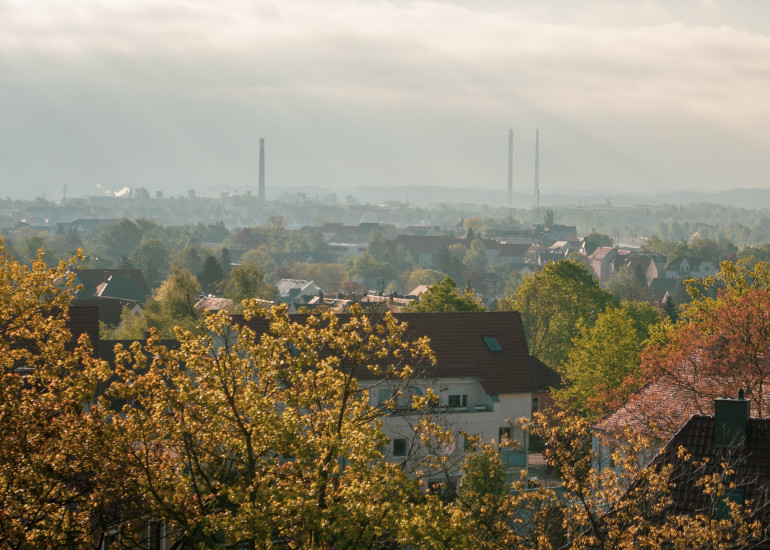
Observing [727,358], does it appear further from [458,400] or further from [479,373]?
[458,400]

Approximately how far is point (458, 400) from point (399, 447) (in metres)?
3.80

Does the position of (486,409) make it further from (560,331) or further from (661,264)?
(661,264)

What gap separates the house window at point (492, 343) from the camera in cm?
4491

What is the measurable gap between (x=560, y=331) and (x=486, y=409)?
1116 inches

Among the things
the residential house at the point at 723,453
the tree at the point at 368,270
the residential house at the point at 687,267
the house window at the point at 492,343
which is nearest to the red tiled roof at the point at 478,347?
the house window at the point at 492,343

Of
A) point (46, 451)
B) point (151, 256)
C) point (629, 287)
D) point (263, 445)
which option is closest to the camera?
point (46, 451)

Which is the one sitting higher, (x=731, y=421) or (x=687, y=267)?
(x=731, y=421)

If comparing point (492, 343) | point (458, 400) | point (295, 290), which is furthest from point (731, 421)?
point (295, 290)

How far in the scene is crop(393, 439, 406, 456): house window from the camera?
133ft

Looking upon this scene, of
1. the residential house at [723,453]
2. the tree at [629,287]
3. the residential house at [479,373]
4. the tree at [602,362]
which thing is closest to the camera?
the residential house at [723,453]

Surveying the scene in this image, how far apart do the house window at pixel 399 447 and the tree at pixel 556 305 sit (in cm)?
3034

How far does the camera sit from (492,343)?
148 ft

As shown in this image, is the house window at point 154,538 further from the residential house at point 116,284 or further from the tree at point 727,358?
the residential house at point 116,284

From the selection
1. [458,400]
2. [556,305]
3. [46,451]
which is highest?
[46,451]
